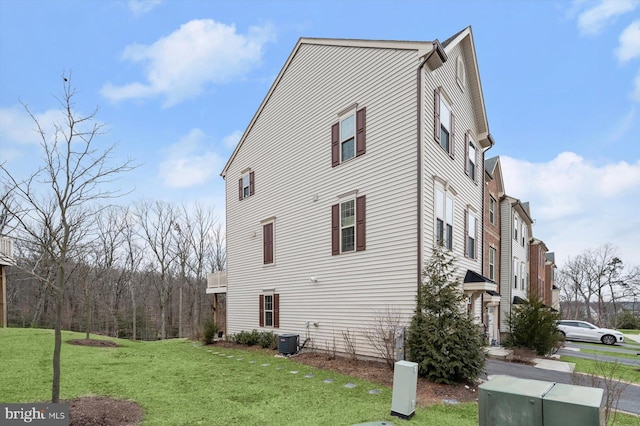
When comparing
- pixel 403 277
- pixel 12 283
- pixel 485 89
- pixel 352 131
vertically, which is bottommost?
pixel 12 283

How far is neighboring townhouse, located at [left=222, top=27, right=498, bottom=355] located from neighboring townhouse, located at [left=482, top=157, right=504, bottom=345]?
1.47 meters

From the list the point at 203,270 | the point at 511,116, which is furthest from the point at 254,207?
the point at 203,270

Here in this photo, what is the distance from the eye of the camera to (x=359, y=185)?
443 inches

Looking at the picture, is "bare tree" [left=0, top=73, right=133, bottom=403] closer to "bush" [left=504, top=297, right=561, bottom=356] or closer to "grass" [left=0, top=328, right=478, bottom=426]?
"grass" [left=0, top=328, right=478, bottom=426]

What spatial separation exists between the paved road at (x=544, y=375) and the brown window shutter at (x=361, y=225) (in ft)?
16.7

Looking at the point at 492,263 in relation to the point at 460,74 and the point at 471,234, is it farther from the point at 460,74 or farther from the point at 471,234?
the point at 460,74

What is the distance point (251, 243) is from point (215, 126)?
9.63m

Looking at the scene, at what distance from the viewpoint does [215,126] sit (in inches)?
878

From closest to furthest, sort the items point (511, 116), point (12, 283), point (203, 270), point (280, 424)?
1. point (280, 424)
2. point (511, 116)
3. point (12, 283)
4. point (203, 270)

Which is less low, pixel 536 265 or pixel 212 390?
pixel 536 265

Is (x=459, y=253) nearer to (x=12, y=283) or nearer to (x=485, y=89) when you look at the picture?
(x=485, y=89)

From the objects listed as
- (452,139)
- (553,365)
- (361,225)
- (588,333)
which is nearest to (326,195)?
(361,225)

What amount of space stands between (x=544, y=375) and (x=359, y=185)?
25.8ft

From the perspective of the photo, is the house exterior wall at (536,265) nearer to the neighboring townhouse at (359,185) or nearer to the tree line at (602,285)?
the neighboring townhouse at (359,185)
